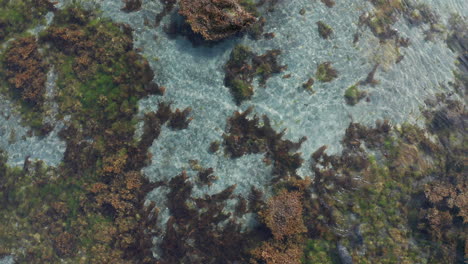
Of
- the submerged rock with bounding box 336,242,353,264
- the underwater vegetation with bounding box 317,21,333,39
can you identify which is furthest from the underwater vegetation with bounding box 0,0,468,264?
the underwater vegetation with bounding box 317,21,333,39

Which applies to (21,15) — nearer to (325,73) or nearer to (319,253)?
(325,73)

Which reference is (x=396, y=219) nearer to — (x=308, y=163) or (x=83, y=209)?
(x=308, y=163)

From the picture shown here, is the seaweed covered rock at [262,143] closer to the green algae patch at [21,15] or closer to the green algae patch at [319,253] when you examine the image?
the green algae patch at [319,253]

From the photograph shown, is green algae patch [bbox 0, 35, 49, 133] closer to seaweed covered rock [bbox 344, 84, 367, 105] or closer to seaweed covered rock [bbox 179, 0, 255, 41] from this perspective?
seaweed covered rock [bbox 179, 0, 255, 41]

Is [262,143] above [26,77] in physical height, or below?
above

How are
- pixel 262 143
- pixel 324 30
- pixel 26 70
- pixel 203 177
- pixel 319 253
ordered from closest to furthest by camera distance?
pixel 319 253, pixel 203 177, pixel 262 143, pixel 26 70, pixel 324 30

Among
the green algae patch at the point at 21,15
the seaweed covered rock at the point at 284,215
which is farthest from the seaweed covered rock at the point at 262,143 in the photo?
the green algae patch at the point at 21,15

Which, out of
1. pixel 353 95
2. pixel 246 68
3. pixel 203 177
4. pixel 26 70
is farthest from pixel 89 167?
pixel 353 95

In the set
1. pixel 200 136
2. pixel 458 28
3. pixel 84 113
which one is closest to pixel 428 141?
pixel 458 28
